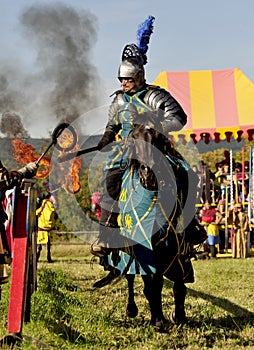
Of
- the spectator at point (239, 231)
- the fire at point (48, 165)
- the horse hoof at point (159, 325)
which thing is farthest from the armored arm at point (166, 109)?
the spectator at point (239, 231)

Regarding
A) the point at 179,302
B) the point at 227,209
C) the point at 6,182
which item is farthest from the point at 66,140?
the point at 227,209

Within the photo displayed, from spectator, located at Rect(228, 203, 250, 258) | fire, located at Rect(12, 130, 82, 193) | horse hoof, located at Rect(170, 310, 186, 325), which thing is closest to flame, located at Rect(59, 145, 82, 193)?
fire, located at Rect(12, 130, 82, 193)

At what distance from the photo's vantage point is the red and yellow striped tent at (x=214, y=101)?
15.5 m

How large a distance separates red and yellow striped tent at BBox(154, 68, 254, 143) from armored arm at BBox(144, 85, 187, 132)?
31.4 ft

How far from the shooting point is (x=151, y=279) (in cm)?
559

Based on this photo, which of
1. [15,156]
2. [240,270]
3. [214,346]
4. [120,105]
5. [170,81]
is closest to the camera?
[214,346]

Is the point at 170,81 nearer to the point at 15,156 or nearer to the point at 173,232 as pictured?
the point at 15,156

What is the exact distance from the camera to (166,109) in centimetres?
577

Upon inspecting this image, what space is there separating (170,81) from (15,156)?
32.6ft

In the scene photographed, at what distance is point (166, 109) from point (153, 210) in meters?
0.92

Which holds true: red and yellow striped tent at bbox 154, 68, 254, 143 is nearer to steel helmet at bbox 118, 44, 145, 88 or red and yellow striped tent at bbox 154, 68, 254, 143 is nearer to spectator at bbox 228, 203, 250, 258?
spectator at bbox 228, 203, 250, 258

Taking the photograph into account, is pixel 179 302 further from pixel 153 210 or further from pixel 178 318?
pixel 153 210

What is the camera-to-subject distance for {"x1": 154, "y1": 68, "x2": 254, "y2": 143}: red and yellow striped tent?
15508 millimetres

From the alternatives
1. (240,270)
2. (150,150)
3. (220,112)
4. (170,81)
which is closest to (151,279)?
(150,150)
